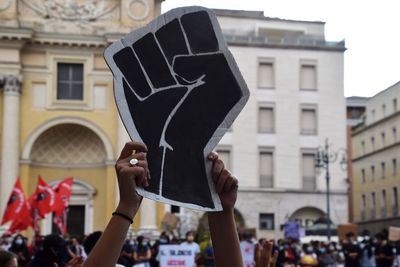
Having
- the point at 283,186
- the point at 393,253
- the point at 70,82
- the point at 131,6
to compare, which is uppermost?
the point at 131,6

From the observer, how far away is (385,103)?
56656 millimetres

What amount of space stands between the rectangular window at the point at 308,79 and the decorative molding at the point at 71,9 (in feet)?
51.3

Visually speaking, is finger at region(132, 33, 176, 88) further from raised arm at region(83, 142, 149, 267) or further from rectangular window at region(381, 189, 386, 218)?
rectangular window at region(381, 189, 386, 218)

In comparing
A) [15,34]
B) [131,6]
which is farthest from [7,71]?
[131,6]

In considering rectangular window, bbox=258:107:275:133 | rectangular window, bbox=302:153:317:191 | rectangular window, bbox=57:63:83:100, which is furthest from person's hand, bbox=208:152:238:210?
rectangular window, bbox=302:153:317:191

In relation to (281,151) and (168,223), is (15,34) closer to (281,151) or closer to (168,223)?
(168,223)

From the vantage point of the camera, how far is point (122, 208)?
2.60 metres

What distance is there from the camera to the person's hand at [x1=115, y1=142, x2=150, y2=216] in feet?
8.45

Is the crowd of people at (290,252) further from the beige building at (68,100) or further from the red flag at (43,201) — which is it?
the beige building at (68,100)

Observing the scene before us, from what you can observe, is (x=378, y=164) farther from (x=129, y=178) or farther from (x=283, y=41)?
(x=129, y=178)

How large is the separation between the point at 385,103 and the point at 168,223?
28.5 m

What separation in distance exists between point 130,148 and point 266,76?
147 ft

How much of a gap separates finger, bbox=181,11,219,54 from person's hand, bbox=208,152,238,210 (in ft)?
1.63

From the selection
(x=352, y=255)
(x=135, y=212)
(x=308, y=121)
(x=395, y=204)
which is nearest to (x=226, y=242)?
(x=135, y=212)
